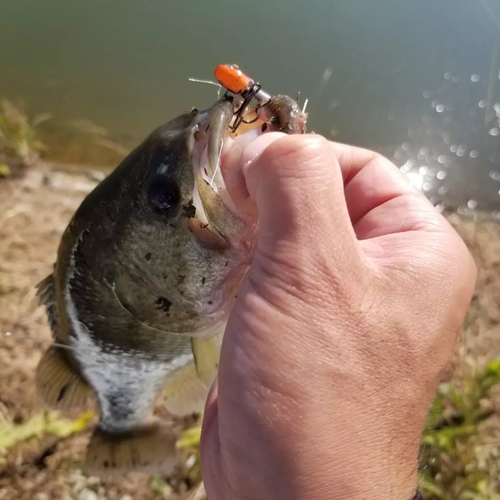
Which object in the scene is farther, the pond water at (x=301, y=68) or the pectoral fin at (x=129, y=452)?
the pond water at (x=301, y=68)

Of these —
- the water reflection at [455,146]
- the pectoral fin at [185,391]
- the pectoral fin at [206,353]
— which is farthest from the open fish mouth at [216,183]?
the water reflection at [455,146]

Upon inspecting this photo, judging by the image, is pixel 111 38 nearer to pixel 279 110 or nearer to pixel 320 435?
pixel 279 110

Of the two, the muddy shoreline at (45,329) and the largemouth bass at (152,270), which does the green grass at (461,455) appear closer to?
the muddy shoreline at (45,329)

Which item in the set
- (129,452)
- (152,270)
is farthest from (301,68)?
(152,270)

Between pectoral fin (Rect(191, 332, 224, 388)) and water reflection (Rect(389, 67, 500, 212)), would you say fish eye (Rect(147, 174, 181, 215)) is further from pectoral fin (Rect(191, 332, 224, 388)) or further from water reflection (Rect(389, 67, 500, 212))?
water reflection (Rect(389, 67, 500, 212))

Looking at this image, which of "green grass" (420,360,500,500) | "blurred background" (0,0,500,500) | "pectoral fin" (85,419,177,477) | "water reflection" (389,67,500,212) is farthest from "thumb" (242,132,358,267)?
"water reflection" (389,67,500,212)

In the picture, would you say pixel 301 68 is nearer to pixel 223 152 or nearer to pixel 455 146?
pixel 455 146
